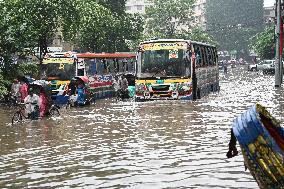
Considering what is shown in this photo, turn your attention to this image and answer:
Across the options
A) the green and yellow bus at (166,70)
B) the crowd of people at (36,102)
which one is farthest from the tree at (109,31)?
the crowd of people at (36,102)

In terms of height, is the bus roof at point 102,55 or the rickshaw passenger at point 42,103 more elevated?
the bus roof at point 102,55

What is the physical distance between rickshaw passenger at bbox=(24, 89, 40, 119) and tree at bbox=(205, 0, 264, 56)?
339ft

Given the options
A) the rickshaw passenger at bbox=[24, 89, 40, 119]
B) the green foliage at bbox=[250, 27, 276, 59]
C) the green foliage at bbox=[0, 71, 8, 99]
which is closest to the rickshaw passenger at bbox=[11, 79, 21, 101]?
the green foliage at bbox=[0, 71, 8, 99]

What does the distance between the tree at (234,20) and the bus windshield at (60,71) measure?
307 feet

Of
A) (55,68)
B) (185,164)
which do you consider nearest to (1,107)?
(55,68)

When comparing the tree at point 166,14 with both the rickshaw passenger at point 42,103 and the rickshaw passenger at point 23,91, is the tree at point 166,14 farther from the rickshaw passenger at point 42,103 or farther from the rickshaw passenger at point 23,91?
the rickshaw passenger at point 42,103

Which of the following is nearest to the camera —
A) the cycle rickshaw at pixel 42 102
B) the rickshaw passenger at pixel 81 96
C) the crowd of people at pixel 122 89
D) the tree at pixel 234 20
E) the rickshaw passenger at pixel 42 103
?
the cycle rickshaw at pixel 42 102

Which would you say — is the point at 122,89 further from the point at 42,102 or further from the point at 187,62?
the point at 42,102

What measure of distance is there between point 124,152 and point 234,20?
114925 mm

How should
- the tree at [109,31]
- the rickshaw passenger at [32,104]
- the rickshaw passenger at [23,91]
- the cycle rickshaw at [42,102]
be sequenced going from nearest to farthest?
1. the rickshaw passenger at [32,104]
2. the cycle rickshaw at [42,102]
3. the rickshaw passenger at [23,91]
4. the tree at [109,31]

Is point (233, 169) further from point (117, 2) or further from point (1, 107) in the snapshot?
point (117, 2)

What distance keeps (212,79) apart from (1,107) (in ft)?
44.5

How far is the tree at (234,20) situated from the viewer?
4916 inches

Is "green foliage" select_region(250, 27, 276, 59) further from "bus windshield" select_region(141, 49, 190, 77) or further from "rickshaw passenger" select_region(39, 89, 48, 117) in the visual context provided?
"rickshaw passenger" select_region(39, 89, 48, 117)
